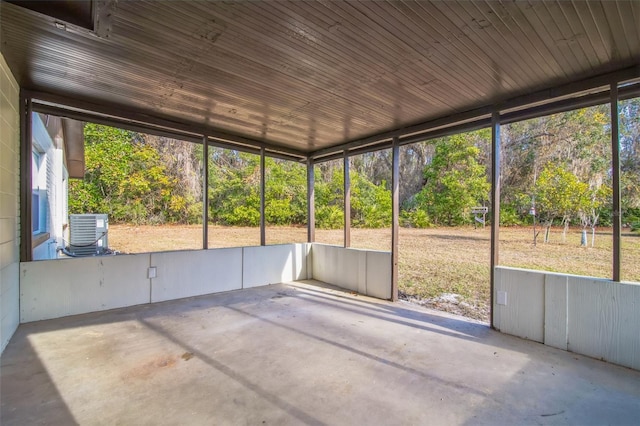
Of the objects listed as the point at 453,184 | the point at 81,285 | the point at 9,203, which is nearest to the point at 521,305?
the point at 81,285

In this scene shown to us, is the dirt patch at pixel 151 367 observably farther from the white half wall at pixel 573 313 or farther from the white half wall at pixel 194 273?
the white half wall at pixel 573 313

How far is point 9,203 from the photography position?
300 centimetres

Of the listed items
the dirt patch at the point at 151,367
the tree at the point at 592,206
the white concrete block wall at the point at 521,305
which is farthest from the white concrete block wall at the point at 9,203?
the tree at the point at 592,206

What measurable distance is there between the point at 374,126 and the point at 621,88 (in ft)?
8.90

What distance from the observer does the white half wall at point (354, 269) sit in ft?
15.8

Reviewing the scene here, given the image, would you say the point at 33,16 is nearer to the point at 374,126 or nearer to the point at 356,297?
the point at 374,126

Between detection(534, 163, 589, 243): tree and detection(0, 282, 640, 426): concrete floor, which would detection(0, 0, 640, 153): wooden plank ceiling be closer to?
detection(0, 282, 640, 426): concrete floor

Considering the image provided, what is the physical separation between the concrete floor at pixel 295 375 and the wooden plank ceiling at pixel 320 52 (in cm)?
266

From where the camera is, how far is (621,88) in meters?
2.77

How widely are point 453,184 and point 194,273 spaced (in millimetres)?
7393

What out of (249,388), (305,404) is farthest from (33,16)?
(305,404)

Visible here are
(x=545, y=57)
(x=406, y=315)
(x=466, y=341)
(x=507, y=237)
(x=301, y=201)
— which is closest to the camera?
(x=545, y=57)

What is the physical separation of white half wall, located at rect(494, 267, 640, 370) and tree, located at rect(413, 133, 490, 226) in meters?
5.49

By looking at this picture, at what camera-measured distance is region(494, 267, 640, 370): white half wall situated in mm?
2617
